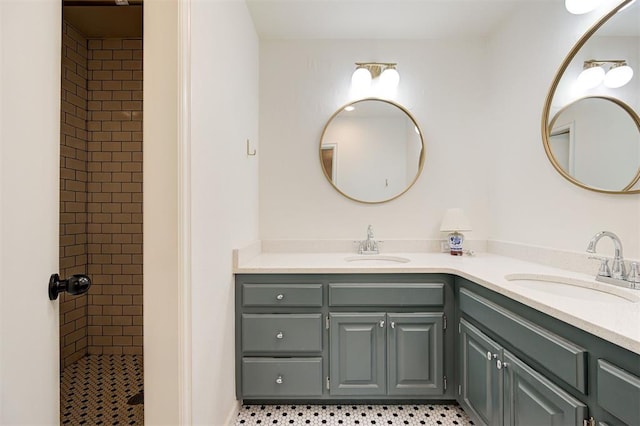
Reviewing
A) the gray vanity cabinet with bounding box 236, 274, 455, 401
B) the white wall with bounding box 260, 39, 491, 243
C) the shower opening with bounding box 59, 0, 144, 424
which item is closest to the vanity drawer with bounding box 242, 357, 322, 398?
the gray vanity cabinet with bounding box 236, 274, 455, 401

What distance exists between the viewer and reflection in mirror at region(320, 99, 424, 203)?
259 cm

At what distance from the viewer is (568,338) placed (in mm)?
1114

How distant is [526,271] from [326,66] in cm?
194

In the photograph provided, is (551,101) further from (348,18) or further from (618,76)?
(348,18)

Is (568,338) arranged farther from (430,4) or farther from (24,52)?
(430,4)

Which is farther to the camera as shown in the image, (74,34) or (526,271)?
(74,34)

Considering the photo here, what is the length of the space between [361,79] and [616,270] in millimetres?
1917

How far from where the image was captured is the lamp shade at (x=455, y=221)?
95.4 inches

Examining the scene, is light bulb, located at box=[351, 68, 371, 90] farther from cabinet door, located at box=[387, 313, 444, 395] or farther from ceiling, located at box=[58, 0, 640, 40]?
cabinet door, located at box=[387, 313, 444, 395]

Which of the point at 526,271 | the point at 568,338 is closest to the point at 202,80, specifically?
the point at 568,338

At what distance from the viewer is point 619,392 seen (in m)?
0.92

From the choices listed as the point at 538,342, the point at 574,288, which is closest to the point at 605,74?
the point at 574,288

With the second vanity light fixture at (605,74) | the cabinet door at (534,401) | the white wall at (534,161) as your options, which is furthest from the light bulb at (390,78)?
the cabinet door at (534,401)

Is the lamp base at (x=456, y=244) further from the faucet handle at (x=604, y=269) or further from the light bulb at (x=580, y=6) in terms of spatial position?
the light bulb at (x=580, y=6)
